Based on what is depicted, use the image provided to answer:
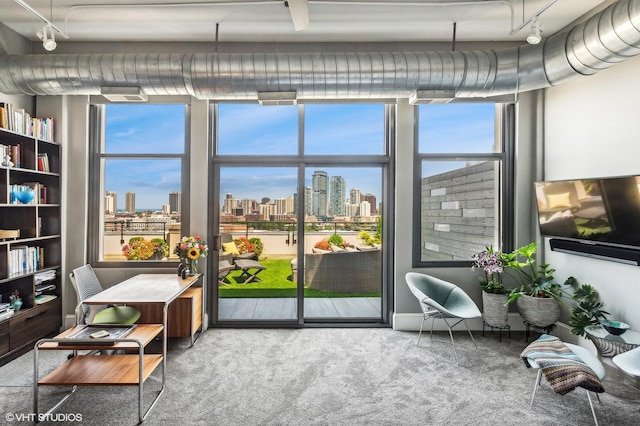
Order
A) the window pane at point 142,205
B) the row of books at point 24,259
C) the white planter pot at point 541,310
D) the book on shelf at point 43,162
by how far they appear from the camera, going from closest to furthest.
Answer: the row of books at point 24,259 → the white planter pot at point 541,310 → the book on shelf at point 43,162 → the window pane at point 142,205

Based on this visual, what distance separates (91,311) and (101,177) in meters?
1.69

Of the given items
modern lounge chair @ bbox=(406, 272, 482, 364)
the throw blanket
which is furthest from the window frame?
the throw blanket

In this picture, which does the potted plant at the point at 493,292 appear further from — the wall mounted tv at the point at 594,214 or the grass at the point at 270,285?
the grass at the point at 270,285

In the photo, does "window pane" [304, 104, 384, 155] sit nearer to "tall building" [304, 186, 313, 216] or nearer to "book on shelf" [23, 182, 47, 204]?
"tall building" [304, 186, 313, 216]

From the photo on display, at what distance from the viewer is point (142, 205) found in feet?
14.0

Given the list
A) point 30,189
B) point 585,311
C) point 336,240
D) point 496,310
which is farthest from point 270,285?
point 585,311

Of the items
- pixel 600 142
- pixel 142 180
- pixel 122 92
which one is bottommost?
pixel 142 180

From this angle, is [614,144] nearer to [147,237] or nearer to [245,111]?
[245,111]

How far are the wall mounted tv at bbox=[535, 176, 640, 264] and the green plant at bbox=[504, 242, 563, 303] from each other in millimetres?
278

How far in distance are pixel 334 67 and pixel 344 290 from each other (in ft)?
9.05

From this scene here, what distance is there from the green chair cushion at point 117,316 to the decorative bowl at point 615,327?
4.21 metres

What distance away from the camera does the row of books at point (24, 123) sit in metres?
3.27

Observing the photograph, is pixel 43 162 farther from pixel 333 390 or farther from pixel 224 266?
pixel 333 390

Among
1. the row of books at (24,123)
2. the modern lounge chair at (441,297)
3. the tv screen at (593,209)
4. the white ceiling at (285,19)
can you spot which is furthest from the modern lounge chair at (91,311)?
the tv screen at (593,209)
